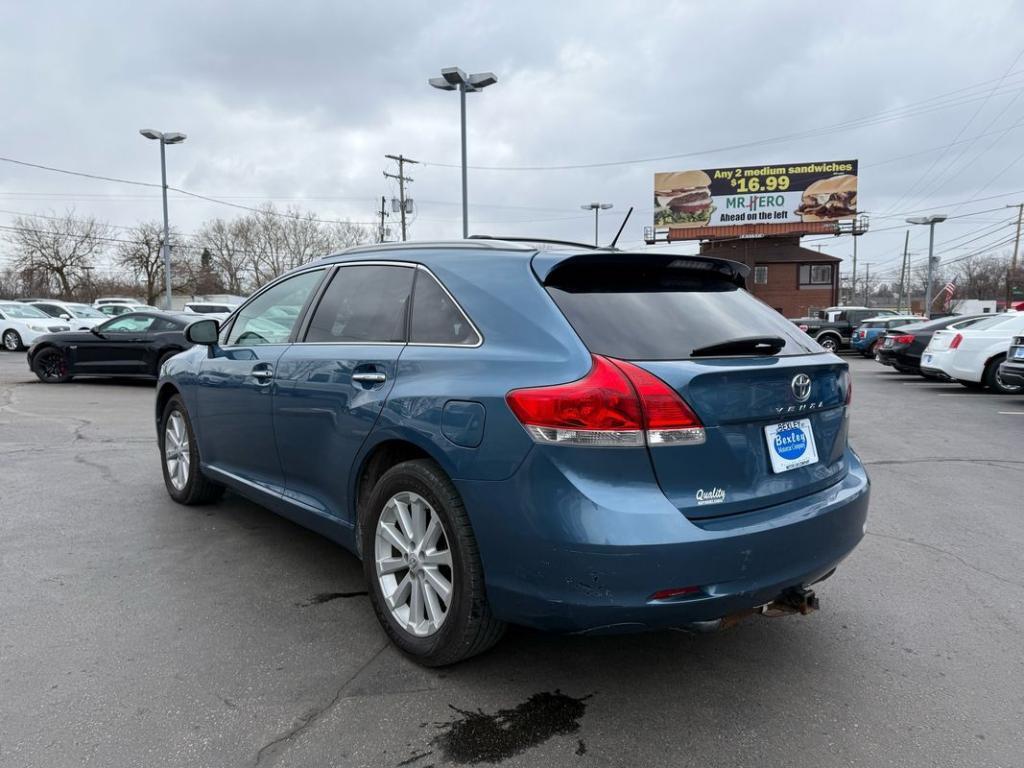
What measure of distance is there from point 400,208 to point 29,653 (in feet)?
146

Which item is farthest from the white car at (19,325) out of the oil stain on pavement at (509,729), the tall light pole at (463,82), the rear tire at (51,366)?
the oil stain on pavement at (509,729)

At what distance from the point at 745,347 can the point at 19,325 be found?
2584 centimetres

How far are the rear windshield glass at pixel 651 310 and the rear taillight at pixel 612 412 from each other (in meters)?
0.14

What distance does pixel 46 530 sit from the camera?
462 centimetres

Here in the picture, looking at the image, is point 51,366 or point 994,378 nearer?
point 994,378

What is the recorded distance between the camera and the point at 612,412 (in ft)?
7.81

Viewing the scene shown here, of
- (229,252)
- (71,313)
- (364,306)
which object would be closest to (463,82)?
(364,306)

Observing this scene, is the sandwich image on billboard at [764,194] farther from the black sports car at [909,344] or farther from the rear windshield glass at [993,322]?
the rear windshield glass at [993,322]

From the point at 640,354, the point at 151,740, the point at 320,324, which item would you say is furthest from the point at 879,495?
the point at 151,740

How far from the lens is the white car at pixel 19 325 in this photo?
2239cm

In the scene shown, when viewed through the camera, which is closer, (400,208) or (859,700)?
(859,700)

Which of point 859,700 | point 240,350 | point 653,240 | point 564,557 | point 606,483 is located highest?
point 653,240

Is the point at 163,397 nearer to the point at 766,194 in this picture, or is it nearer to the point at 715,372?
the point at 715,372

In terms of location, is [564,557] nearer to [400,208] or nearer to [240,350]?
[240,350]
